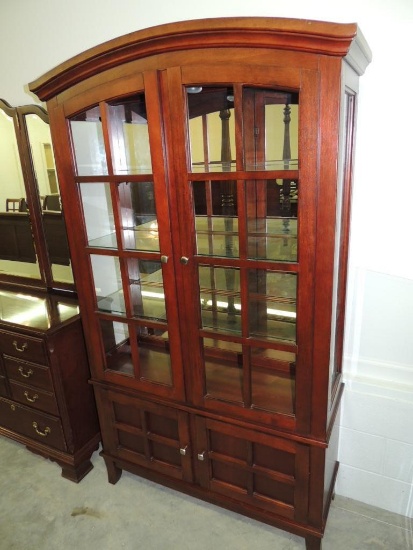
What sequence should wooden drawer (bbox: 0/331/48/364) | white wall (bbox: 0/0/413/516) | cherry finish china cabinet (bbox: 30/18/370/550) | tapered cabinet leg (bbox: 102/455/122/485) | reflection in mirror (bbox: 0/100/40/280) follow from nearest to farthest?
1. cherry finish china cabinet (bbox: 30/18/370/550)
2. white wall (bbox: 0/0/413/516)
3. wooden drawer (bbox: 0/331/48/364)
4. tapered cabinet leg (bbox: 102/455/122/485)
5. reflection in mirror (bbox: 0/100/40/280)

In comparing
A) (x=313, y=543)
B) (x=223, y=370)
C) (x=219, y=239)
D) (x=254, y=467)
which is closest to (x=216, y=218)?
(x=219, y=239)

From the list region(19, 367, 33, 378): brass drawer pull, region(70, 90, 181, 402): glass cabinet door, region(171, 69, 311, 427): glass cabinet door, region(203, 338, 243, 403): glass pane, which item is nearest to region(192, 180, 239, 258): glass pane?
region(171, 69, 311, 427): glass cabinet door

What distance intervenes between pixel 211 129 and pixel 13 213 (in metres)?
1.41

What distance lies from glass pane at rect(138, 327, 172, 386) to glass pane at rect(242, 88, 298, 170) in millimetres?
801

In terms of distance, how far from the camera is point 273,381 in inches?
60.1

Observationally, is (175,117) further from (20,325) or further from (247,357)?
(20,325)

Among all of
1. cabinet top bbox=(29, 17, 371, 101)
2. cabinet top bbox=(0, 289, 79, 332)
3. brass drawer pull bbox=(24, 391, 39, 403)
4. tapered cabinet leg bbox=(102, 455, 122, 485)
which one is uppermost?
cabinet top bbox=(29, 17, 371, 101)

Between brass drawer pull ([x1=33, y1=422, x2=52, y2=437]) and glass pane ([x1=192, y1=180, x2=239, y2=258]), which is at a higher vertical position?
glass pane ([x1=192, y1=180, x2=239, y2=258])

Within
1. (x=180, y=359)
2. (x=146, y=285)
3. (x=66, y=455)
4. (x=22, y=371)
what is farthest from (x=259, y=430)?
(x=22, y=371)

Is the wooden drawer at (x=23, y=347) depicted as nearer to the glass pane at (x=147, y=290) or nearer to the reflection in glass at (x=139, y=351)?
the reflection in glass at (x=139, y=351)

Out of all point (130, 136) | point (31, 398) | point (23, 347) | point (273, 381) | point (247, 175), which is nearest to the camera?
point (247, 175)

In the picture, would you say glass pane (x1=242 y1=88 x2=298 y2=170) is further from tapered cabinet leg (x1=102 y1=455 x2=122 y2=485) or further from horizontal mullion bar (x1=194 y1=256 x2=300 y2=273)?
tapered cabinet leg (x1=102 y1=455 x2=122 y2=485)

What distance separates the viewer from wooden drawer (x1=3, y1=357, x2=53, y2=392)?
6.02 ft

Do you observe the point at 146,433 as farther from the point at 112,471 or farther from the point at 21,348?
the point at 21,348
